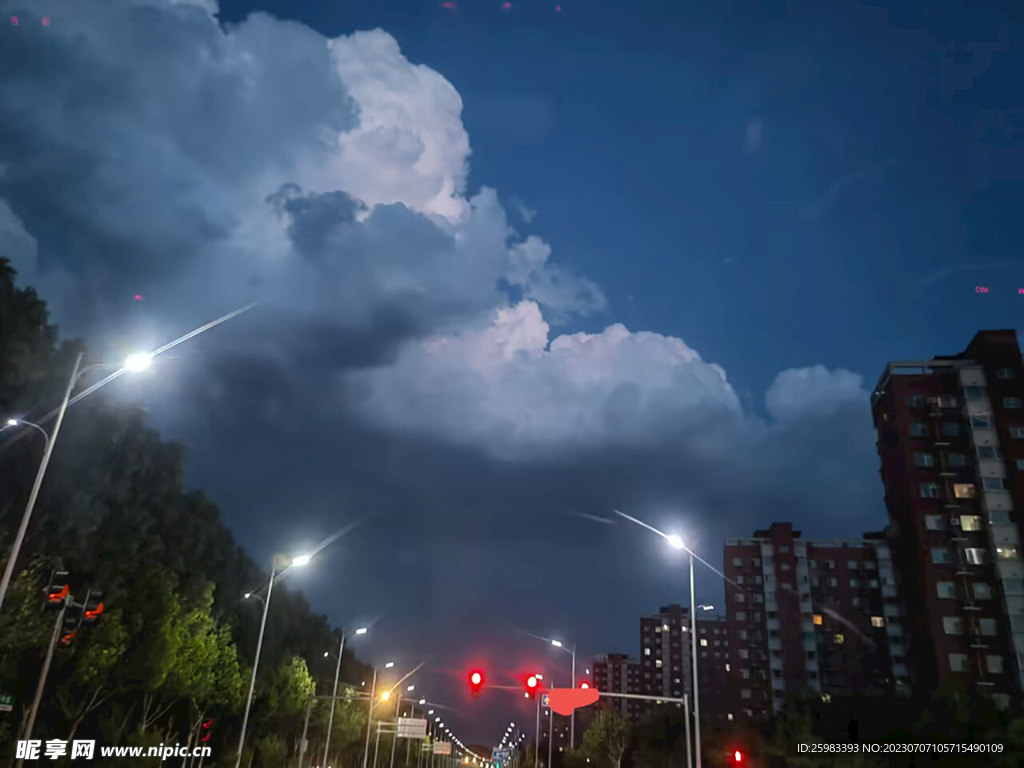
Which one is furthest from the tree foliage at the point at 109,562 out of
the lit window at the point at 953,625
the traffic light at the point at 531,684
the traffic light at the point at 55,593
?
the lit window at the point at 953,625

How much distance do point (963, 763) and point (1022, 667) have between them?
1555 inches

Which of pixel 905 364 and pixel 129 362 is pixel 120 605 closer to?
pixel 129 362

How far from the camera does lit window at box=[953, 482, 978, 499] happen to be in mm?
79312

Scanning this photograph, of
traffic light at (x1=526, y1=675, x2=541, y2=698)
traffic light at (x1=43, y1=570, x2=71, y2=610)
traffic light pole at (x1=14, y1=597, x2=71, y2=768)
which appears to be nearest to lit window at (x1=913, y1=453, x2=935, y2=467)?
traffic light at (x1=526, y1=675, x2=541, y2=698)

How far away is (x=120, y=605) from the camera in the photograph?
1722 inches

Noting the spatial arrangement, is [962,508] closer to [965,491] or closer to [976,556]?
[965,491]

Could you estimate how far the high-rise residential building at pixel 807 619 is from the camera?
10744cm

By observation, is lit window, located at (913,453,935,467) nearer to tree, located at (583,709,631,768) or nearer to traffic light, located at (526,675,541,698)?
tree, located at (583,709,631,768)

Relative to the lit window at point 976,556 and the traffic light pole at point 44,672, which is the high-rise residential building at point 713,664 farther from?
the traffic light pole at point 44,672

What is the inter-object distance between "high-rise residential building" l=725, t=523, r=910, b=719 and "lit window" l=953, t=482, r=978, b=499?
32.0m

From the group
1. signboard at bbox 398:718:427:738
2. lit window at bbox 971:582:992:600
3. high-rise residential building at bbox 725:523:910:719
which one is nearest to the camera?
lit window at bbox 971:582:992:600

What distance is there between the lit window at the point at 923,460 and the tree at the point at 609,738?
1593 inches

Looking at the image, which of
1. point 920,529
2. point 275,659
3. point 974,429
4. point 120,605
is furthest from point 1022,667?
point 120,605

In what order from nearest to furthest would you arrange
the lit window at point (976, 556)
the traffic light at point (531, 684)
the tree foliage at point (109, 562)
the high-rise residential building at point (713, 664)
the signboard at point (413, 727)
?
the tree foliage at point (109, 562)
the traffic light at point (531, 684)
the lit window at point (976, 556)
the signboard at point (413, 727)
the high-rise residential building at point (713, 664)
